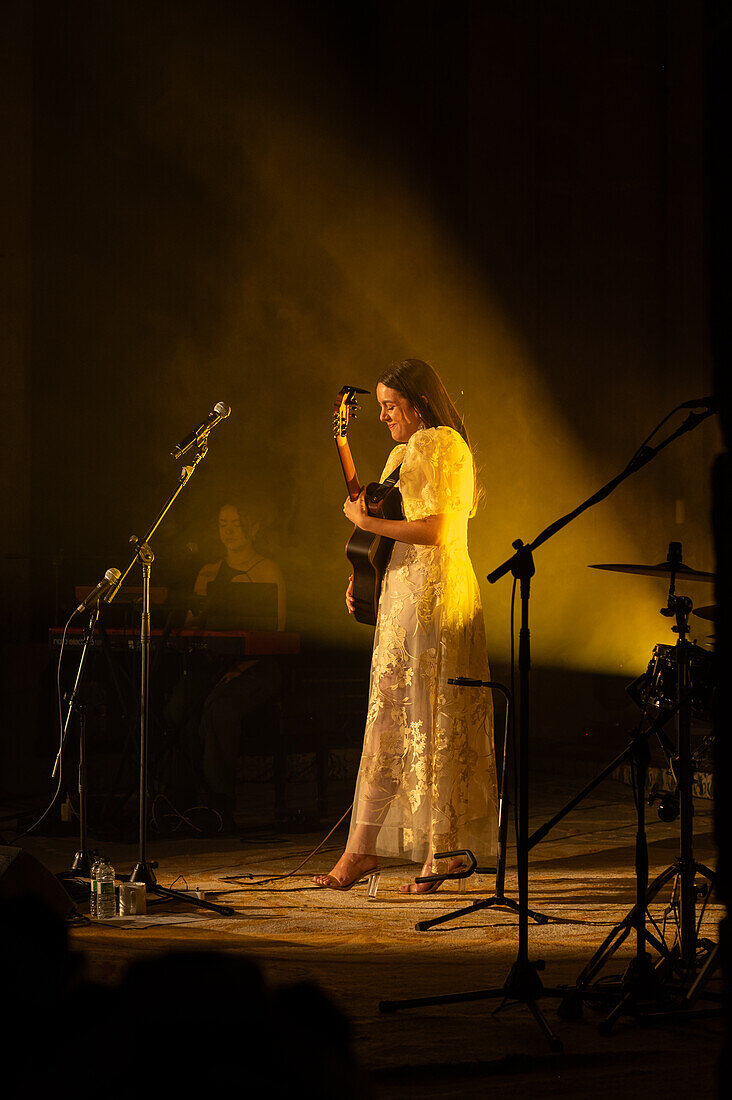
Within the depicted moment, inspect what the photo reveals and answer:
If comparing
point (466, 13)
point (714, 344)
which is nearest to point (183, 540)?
point (466, 13)

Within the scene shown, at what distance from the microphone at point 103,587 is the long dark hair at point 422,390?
1.11m

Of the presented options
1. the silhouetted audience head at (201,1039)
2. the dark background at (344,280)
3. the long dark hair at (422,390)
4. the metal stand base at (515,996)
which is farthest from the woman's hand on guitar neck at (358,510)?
the dark background at (344,280)

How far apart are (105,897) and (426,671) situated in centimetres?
122

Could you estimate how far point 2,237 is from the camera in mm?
7629

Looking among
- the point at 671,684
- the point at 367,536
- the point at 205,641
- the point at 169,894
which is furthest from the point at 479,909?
the point at 205,641

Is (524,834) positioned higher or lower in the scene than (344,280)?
lower

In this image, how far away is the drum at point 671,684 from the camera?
2904 mm

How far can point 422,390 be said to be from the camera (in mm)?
4113

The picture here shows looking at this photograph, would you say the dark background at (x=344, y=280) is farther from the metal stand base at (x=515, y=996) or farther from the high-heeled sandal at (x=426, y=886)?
the metal stand base at (x=515, y=996)

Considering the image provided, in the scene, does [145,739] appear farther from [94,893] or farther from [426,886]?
[426,886]

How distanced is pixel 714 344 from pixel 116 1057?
2.37ft

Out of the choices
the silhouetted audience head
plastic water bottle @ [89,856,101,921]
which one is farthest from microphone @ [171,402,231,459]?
the silhouetted audience head

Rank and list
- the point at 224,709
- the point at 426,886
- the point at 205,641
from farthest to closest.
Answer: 1. the point at 224,709
2. the point at 205,641
3. the point at 426,886

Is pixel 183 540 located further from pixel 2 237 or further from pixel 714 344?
pixel 714 344
